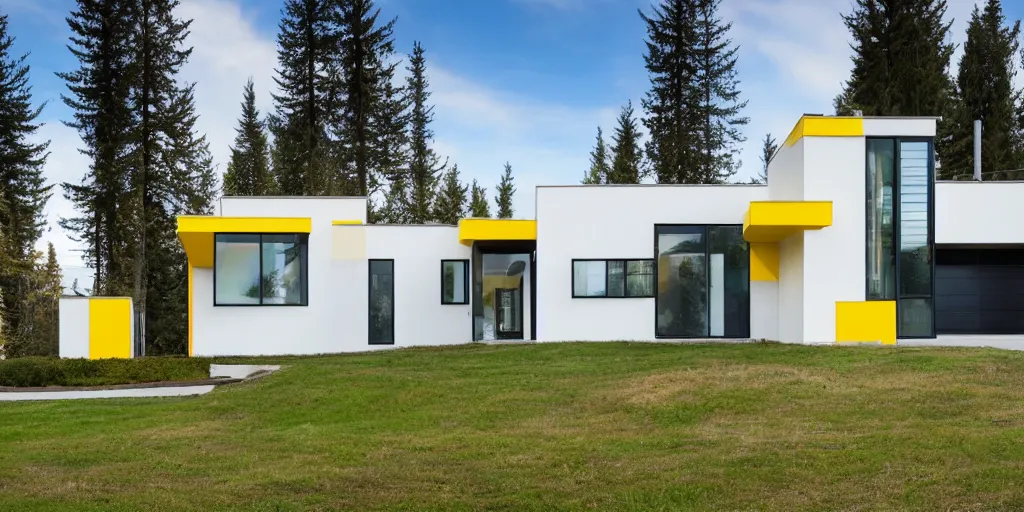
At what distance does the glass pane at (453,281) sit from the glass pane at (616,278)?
14.5 ft

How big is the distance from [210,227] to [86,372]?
5983 mm

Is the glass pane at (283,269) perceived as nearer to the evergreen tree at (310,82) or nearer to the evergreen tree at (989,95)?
the evergreen tree at (310,82)

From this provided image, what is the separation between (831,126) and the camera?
20281 millimetres

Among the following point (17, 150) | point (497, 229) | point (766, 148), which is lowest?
point (497, 229)

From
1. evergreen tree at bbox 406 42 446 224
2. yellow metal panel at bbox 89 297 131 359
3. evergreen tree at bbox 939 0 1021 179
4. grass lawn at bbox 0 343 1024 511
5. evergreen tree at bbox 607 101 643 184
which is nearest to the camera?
grass lawn at bbox 0 343 1024 511

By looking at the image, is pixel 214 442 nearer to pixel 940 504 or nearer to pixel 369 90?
pixel 940 504

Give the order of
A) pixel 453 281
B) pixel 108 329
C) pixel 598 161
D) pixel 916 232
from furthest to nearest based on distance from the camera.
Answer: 1. pixel 598 161
2. pixel 453 281
3. pixel 108 329
4. pixel 916 232

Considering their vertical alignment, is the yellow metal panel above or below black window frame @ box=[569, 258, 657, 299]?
below

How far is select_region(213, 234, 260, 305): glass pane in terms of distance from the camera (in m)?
23.6

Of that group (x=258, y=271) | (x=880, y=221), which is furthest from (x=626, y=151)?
(x=880, y=221)

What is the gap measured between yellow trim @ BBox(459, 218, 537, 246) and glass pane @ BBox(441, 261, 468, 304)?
44.5 inches

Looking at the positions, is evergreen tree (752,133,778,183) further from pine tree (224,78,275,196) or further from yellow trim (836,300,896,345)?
yellow trim (836,300,896,345)

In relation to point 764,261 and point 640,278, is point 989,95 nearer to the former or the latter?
point 764,261

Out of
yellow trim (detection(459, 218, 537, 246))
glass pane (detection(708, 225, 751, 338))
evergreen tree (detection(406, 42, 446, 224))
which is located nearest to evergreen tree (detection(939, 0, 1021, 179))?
glass pane (detection(708, 225, 751, 338))
